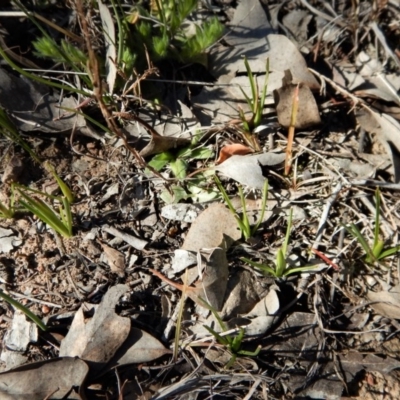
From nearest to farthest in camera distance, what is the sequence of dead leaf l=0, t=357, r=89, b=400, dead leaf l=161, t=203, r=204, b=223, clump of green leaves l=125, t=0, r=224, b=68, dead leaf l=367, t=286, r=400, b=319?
dead leaf l=0, t=357, r=89, b=400, dead leaf l=367, t=286, r=400, b=319, dead leaf l=161, t=203, r=204, b=223, clump of green leaves l=125, t=0, r=224, b=68

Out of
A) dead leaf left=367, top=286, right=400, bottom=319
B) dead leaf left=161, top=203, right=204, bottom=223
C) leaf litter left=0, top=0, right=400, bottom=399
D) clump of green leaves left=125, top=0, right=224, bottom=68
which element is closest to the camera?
leaf litter left=0, top=0, right=400, bottom=399

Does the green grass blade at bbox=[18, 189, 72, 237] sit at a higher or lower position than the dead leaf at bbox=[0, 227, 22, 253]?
higher

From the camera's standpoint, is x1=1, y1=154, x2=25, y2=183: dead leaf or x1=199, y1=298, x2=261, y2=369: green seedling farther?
x1=1, y1=154, x2=25, y2=183: dead leaf

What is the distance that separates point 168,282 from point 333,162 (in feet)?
3.05

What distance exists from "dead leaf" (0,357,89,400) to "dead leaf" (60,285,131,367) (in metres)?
0.05

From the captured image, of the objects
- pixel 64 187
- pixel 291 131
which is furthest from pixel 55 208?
pixel 291 131

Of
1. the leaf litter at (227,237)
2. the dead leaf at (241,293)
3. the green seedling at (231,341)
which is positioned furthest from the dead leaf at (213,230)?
the green seedling at (231,341)

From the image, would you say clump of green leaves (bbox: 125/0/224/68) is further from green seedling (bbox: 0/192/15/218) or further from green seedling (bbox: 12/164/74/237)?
green seedling (bbox: 0/192/15/218)

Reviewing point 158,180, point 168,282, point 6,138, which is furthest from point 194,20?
point 168,282

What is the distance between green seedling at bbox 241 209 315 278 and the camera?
1944 mm

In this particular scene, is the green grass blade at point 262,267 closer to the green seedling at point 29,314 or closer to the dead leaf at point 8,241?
the green seedling at point 29,314

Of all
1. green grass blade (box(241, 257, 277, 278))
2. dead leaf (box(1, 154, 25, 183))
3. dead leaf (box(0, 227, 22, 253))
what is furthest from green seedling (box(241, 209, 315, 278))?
dead leaf (box(1, 154, 25, 183))

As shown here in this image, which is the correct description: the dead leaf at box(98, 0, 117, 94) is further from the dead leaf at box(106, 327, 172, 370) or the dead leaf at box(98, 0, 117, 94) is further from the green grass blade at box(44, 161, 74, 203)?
the dead leaf at box(106, 327, 172, 370)

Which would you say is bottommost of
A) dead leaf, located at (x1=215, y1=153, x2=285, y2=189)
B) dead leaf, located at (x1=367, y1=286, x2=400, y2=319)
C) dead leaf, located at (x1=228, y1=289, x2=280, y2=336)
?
dead leaf, located at (x1=367, y1=286, x2=400, y2=319)
